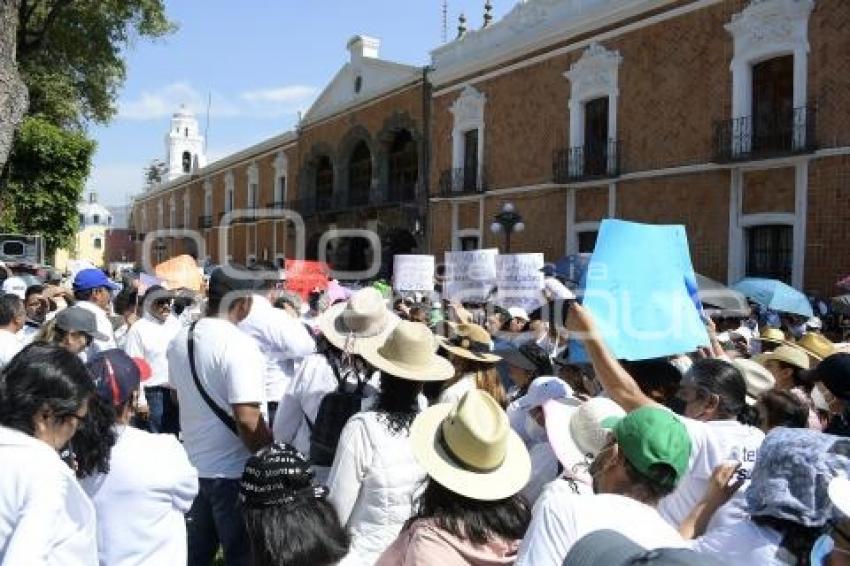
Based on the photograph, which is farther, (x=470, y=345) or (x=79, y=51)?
(x=79, y=51)

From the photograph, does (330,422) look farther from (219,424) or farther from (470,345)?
(470,345)

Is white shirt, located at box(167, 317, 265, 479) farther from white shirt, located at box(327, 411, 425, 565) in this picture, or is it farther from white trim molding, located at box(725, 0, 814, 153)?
white trim molding, located at box(725, 0, 814, 153)

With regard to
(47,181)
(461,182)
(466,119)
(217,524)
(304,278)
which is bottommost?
(217,524)

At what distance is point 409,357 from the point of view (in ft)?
10.6

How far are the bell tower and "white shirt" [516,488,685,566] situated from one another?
6584 cm

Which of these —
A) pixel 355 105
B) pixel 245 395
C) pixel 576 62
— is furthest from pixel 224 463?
pixel 355 105

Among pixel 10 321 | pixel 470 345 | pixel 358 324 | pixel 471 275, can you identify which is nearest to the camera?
pixel 358 324

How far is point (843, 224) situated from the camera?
14.4 m

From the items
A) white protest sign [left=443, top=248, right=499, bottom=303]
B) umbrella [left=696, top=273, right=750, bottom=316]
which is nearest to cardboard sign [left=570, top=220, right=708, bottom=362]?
umbrella [left=696, top=273, right=750, bottom=316]

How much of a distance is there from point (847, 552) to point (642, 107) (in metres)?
17.6

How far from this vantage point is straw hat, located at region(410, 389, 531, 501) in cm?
233

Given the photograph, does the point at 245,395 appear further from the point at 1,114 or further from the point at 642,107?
the point at 642,107

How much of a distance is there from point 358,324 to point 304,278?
8132 mm

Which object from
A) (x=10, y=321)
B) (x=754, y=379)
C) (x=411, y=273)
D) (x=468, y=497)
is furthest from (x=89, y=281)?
(x=411, y=273)
